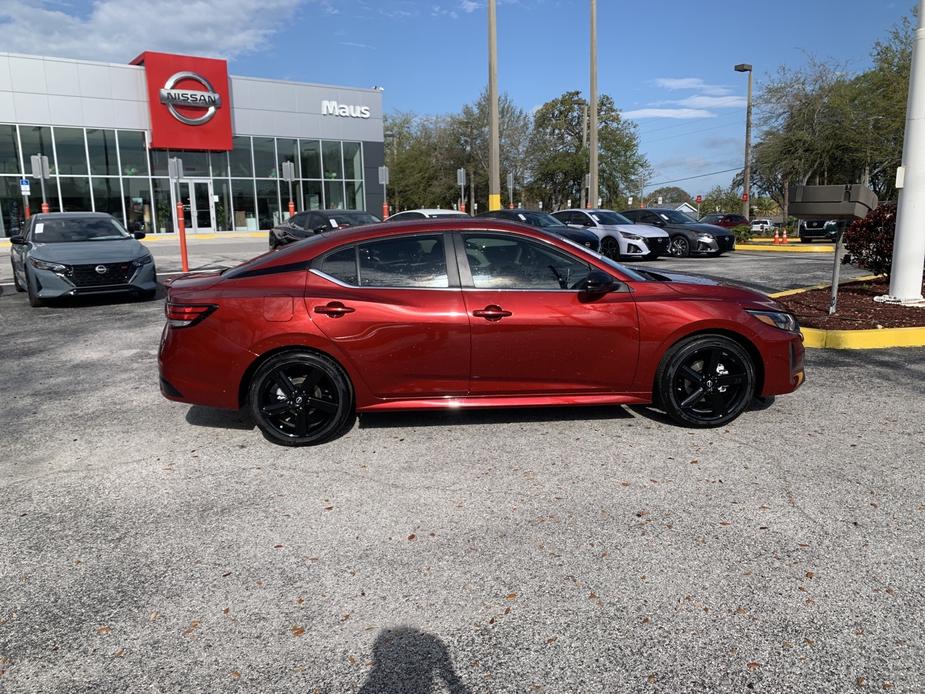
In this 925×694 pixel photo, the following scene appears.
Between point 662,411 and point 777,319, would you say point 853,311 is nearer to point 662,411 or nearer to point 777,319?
point 777,319

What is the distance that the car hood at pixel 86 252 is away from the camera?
11.4 m

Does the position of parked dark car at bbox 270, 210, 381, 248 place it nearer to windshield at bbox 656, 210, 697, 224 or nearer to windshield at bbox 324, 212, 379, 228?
windshield at bbox 324, 212, 379, 228

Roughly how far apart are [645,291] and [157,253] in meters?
23.4

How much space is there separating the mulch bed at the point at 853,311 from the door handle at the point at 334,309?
522 centimetres

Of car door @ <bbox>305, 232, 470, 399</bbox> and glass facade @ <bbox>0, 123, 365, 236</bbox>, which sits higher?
glass facade @ <bbox>0, 123, 365, 236</bbox>

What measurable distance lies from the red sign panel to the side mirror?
34.6 m

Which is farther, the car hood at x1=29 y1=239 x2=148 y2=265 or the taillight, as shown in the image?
the car hood at x1=29 y1=239 x2=148 y2=265

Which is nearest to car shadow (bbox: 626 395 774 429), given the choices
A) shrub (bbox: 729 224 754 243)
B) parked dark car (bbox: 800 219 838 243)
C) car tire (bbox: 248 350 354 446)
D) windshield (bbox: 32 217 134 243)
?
car tire (bbox: 248 350 354 446)

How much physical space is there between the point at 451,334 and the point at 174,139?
3466 centimetres

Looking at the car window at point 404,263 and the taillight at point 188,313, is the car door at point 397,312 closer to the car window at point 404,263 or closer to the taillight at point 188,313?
the car window at point 404,263

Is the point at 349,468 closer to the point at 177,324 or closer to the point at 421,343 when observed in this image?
the point at 421,343

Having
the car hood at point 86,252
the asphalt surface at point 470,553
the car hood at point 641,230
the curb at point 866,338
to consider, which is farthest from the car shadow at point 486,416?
the car hood at point 641,230

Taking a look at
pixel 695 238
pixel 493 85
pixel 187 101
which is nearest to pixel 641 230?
pixel 695 238

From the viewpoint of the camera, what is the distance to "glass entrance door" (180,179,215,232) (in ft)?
119
